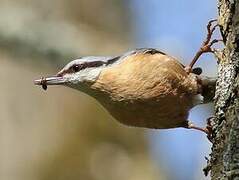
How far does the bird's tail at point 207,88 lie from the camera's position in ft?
13.5

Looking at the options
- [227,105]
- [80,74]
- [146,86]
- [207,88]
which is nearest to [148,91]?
[146,86]

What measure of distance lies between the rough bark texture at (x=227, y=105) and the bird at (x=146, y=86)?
69 centimetres

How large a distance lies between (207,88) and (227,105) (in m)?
1.09

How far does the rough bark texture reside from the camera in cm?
292

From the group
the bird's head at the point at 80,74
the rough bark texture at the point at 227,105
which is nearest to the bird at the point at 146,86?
the bird's head at the point at 80,74

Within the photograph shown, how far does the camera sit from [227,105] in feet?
9.98

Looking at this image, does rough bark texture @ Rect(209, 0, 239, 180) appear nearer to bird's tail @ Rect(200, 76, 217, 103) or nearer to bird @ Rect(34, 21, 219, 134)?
bird @ Rect(34, 21, 219, 134)

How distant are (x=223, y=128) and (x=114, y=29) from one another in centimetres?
352

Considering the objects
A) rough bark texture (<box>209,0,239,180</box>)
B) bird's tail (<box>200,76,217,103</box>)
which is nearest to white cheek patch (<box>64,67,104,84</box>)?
bird's tail (<box>200,76,217,103</box>)

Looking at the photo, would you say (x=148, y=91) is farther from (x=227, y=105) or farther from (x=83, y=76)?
(x=227, y=105)

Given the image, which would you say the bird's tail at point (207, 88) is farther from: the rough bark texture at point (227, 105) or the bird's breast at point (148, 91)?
the rough bark texture at point (227, 105)

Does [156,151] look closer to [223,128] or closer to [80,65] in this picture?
[80,65]

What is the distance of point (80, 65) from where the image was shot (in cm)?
430

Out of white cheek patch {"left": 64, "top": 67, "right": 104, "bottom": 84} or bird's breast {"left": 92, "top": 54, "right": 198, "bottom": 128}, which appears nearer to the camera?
bird's breast {"left": 92, "top": 54, "right": 198, "bottom": 128}
